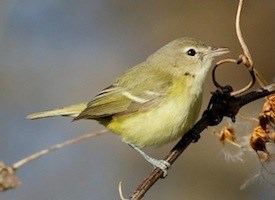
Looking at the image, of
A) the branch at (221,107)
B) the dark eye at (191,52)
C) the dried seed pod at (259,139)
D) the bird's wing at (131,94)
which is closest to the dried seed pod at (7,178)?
the branch at (221,107)

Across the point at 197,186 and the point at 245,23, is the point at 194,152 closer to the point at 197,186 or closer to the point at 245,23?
the point at 197,186

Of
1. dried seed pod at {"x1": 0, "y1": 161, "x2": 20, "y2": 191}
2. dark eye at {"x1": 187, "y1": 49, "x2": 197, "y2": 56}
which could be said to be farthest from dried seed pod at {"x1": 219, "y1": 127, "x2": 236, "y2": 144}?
dark eye at {"x1": 187, "y1": 49, "x2": 197, "y2": 56}

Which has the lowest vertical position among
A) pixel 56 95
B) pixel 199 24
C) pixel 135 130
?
pixel 56 95

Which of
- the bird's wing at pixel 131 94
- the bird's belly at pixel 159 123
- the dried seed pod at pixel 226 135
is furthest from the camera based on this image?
the bird's wing at pixel 131 94

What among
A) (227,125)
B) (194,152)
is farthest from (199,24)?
(227,125)

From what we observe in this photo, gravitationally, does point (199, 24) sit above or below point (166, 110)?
below

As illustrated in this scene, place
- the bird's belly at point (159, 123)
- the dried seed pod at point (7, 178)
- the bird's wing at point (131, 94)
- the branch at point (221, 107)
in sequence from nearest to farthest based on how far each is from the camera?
the dried seed pod at point (7, 178) → the branch at point (221, 107) → the bird's belly at point (159, 123) → the bird's wing at point (131, 94)

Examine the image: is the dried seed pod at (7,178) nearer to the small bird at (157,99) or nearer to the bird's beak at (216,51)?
the small bird at (157,99)

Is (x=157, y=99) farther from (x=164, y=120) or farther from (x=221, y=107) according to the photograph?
(x=221, y=107)

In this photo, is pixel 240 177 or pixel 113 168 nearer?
pixel 240 177
